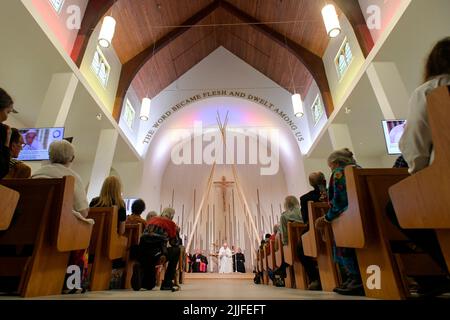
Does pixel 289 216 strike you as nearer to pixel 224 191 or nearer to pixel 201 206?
pixel 201 206

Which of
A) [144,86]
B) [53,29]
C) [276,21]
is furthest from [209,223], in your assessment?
[53,29]

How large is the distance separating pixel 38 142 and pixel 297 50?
20.1ft

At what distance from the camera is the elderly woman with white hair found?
5.87ft

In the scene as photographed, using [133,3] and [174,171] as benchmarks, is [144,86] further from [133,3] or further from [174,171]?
[174,171]

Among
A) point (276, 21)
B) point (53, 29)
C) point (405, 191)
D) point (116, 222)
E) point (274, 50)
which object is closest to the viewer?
point (405, 191)

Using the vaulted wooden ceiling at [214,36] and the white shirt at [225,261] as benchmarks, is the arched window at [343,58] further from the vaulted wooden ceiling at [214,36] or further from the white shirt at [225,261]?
the white shirt at [225,261]

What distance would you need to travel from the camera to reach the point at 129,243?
2820mm

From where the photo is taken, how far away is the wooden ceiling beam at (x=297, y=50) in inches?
265

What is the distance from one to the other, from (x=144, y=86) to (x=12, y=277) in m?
7.19

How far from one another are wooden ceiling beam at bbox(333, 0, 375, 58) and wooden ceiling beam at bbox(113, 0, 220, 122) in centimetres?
356

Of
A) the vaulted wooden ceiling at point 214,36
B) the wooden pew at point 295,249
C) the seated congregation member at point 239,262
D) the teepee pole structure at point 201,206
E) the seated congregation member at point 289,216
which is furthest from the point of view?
the teepee pole structure at point 201,206

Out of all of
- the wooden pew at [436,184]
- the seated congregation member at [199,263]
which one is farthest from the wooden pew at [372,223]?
the seated congregation member at [199,263]

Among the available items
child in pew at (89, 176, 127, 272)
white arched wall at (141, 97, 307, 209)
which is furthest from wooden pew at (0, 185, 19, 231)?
white arched wall at (141, 97, 307, 209)

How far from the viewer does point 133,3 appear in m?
6.11
